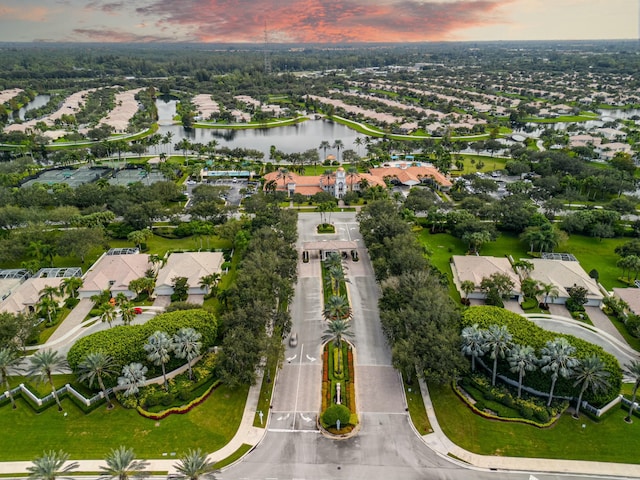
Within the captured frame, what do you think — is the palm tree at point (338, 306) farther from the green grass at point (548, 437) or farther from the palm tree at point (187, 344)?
the palm tree at point (187, 344)

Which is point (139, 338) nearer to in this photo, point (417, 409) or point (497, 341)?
point (417, 409)

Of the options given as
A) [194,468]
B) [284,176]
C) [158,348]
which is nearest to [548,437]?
[194,468]

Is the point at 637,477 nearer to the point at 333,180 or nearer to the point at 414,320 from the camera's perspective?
the point at 414,320

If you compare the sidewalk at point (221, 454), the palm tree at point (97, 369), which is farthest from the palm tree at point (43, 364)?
the sidewalk at point (221, 454)

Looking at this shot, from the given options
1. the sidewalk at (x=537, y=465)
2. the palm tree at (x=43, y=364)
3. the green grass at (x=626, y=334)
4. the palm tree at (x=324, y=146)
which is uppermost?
the palm tree at (x=324, y=146)

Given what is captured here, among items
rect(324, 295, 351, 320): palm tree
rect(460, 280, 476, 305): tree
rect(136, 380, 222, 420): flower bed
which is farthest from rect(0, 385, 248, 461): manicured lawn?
rect(460, 280, 476, 305): tree

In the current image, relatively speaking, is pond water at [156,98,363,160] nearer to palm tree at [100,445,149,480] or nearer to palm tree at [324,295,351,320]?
palm tree at [324,295,351,320]
